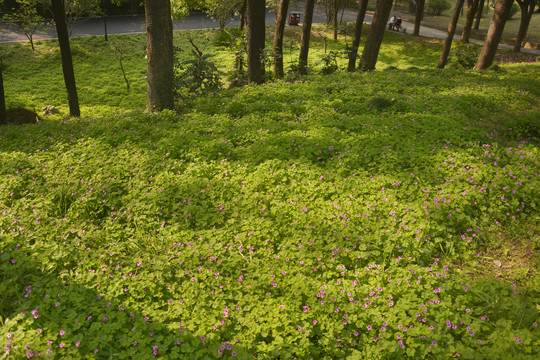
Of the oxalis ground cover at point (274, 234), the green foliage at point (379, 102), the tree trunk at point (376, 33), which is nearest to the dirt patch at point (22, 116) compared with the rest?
the oxalis ground cover at point (274, 234)

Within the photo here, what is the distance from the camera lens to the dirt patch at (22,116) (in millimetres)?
14369

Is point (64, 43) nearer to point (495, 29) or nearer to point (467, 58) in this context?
point (495, 29)

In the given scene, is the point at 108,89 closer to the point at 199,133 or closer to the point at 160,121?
the point at 160,121

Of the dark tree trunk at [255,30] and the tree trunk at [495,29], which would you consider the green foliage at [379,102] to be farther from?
the tree trunk at [495,29]

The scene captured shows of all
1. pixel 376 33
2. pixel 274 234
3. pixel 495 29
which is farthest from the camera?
pixel 376 33

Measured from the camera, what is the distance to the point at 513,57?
24.8m

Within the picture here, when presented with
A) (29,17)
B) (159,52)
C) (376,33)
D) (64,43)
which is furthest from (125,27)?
(159,52)

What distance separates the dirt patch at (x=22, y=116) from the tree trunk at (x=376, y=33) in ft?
48.6

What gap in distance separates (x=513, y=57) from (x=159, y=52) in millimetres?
26816

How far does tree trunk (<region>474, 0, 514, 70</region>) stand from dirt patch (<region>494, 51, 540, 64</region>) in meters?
11.1

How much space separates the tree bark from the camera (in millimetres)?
9133

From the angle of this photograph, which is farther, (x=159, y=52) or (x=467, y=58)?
(x=467, y=58)

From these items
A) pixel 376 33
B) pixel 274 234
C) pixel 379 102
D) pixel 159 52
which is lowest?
pixel 274 234

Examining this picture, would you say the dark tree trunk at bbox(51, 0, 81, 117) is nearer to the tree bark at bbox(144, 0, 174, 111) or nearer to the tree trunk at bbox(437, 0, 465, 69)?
the tree bark at bbox(144, 0, 174, 111)
